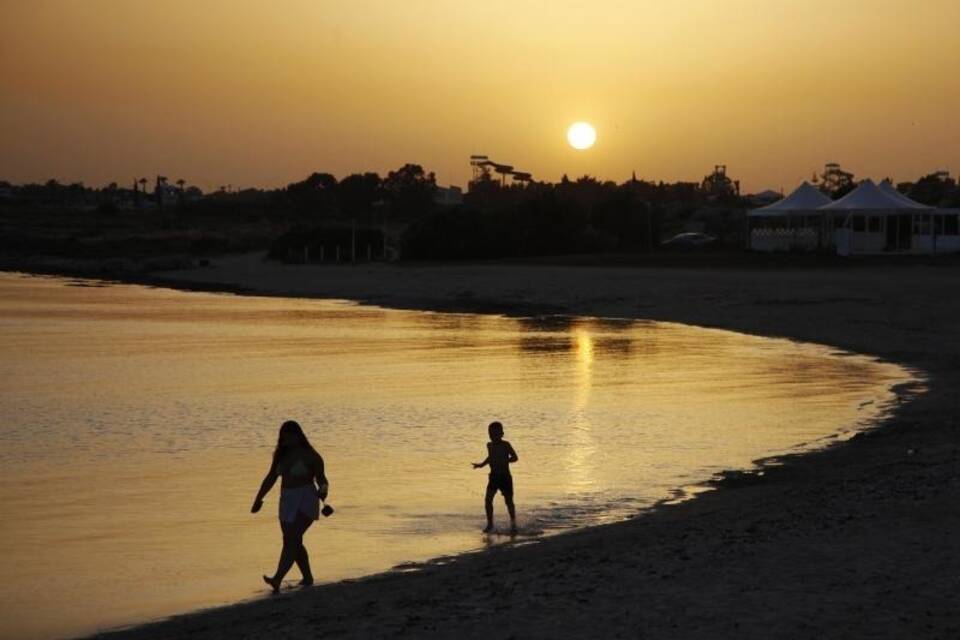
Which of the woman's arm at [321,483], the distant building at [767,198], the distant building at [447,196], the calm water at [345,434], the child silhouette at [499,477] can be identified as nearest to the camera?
the woman's arm at [321,483]

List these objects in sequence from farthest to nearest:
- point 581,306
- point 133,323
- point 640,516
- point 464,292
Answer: point 464,292, point 581,306, point 133,323, point 640,516

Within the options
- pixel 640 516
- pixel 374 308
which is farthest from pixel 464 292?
pixel 640 516

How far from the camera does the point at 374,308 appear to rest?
178ft

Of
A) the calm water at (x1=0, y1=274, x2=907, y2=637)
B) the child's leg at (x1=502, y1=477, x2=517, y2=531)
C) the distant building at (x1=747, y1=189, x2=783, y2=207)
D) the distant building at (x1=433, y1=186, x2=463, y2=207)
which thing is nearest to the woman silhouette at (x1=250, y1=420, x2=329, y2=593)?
the calm water at (x1=0, y1=274, x2=907, y2=637)

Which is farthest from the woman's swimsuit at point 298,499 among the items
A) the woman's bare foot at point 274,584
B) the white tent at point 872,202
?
the white tent at point 872,202

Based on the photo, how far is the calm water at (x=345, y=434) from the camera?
12172 millimetres

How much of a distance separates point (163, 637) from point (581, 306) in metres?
42.0

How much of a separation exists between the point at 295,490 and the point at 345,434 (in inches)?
349

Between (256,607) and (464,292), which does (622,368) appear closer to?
(256,607)

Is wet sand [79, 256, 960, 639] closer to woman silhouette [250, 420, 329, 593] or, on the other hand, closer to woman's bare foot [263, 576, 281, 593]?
woman's bare foot [263, 576, 281, 593]

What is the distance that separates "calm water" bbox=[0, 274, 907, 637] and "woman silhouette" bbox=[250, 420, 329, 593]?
0.48 m

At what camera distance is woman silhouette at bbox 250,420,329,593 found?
1095 cm

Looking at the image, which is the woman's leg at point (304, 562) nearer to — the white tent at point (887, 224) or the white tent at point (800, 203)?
the white tent at point (887, 224)

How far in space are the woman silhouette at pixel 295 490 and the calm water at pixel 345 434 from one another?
48 cm
